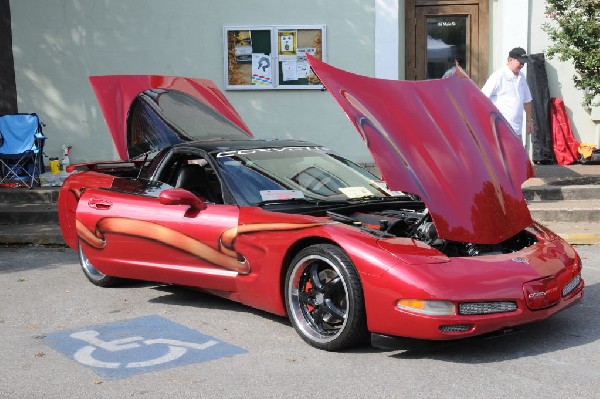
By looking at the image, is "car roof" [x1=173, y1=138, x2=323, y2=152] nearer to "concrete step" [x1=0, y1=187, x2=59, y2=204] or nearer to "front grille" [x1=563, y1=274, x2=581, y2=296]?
"front grille" [x1=563, y1=274, x2=581, y2=296]

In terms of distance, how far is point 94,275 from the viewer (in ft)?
24.0

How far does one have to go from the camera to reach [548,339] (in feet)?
17.4

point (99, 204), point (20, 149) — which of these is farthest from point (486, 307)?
point (20, 149)

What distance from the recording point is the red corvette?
4.87 m

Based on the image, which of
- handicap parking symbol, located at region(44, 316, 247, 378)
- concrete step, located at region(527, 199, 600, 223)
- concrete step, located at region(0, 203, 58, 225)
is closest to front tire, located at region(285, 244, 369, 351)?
handicap parking symbol, located at region(44, 316, 247, 378)

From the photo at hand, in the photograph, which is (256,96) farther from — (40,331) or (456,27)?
(40,331)

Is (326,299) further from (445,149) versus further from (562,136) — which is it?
(562,136)

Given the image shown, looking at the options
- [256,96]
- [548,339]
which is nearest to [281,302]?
[548,339]

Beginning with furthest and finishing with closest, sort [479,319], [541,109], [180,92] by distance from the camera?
[541,109] < [180,92] < [479,319]

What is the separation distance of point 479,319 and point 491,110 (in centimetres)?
209

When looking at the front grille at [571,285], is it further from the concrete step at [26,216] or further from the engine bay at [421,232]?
the concrete step at [26,216]

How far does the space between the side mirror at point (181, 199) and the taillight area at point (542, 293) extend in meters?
2.39

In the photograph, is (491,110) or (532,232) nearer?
(532,232)

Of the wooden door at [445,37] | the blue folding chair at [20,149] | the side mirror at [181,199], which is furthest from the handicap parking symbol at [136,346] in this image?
the wooden door at [445,37]
